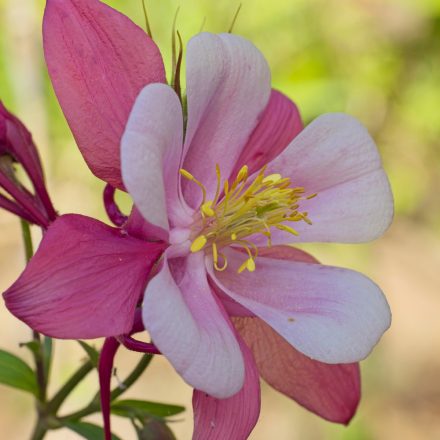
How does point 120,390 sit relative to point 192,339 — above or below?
below

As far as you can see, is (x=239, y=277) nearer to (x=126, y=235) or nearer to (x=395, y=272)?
(x=126, y=235)

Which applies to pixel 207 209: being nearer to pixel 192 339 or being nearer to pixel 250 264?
pixel 250 264

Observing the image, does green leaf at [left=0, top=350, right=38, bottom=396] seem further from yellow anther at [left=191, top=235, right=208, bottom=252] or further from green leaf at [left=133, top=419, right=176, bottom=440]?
yellow anther at [left=191, top=235, right=208, bottom=252]

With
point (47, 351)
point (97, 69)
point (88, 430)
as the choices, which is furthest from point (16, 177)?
point (88, 430)

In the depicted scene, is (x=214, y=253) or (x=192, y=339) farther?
(x=214, y=253)

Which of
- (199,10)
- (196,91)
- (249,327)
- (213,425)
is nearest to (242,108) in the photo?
(196,91)

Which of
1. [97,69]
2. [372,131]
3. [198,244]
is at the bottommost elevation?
[372,131]

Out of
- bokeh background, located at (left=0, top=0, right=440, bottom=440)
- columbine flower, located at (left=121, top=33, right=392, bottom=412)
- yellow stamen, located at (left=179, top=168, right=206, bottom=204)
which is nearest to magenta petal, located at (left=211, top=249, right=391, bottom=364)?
columbine flower, located at (left=121, top=33, right=392, bottom=412)
